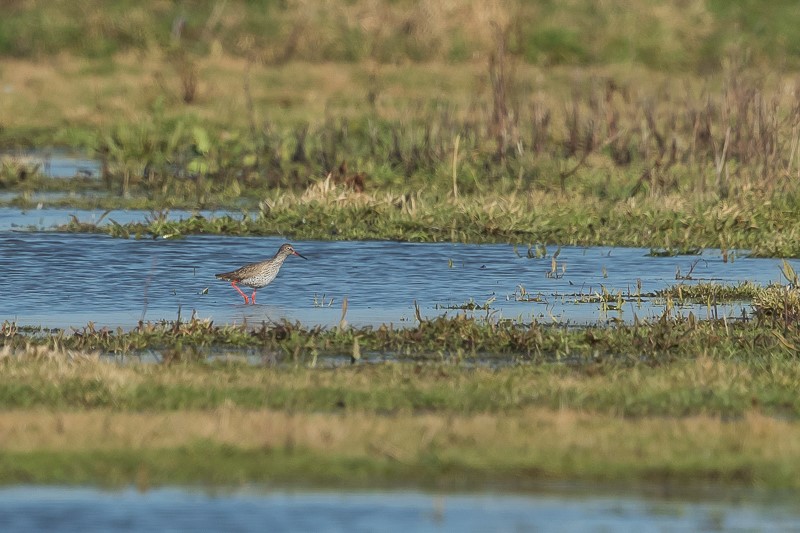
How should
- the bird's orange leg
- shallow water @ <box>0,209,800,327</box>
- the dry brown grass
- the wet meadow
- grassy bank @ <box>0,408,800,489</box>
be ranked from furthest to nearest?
the bird's orange leg
shallow water @ <box>0,209,800,327</box>
the wet meadow
the dry brown grass
grassy bank @ <box>0,408,800,489</box>

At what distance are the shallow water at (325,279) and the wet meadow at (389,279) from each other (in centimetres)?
6

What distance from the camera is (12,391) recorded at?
919 centimetres

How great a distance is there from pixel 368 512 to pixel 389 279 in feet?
26.0

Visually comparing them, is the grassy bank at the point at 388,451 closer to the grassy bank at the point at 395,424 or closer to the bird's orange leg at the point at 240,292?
the grassy bank at the point at 395,424

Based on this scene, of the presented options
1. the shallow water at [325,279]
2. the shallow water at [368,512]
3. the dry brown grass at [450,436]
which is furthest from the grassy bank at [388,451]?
the shallow water at [325,279]

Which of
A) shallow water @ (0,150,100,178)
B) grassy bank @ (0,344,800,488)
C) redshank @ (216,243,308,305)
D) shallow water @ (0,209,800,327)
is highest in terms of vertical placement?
grassy bank @ (0,344,800,488)

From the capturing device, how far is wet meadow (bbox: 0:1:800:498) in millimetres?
8055

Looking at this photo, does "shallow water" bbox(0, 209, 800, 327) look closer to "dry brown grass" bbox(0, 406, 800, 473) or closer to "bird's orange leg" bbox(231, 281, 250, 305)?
"bird's orange leg" bbox(231, 281, 250, 305)

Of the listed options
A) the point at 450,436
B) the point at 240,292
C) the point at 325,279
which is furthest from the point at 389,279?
the point at 450,436

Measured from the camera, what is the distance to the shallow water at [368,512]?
6879 millimetres

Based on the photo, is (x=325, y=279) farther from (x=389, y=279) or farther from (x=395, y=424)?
(x=395, y=424)

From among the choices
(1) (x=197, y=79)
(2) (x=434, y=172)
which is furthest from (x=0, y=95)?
(2) (x=434, y=172)

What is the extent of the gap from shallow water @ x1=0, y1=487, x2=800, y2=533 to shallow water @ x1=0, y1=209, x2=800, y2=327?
14.6 feet

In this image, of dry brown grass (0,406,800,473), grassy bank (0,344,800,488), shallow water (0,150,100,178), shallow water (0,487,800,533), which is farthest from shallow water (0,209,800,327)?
shallow water (0,150,100,178)
